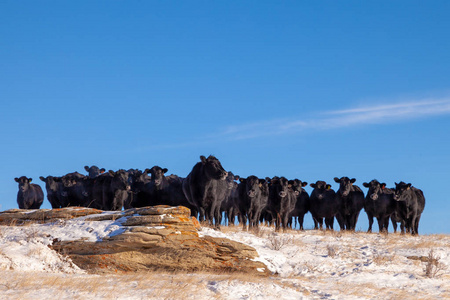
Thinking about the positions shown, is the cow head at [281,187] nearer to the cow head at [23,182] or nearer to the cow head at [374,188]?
the cow head at [374,188]

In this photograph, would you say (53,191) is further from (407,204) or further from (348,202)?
(407,204)

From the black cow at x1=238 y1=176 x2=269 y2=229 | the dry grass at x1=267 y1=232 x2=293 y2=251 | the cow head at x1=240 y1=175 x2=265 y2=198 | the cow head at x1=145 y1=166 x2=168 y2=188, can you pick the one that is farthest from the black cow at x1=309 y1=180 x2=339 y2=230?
the dry grass at x1=267 y1=232 x2=293 y2=251

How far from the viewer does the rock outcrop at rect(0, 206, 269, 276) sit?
15.2m

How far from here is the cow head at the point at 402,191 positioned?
92.6 ft

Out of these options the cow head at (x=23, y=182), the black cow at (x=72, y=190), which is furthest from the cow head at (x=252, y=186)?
the cow head at (x=23, y=182)

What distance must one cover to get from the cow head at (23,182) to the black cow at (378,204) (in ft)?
60.0

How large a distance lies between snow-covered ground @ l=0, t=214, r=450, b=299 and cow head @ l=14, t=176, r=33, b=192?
16086mm

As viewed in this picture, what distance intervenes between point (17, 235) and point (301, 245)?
8.65 m

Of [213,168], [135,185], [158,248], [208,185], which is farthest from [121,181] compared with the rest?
[158,248]

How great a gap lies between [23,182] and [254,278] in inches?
839

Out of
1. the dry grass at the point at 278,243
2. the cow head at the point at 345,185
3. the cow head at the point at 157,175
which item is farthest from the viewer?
the cow head at the point at 345,185

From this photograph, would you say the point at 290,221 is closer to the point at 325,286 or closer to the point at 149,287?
the point at 325,286

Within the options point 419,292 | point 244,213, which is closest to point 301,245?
point 419,292

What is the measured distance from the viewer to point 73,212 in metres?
17.2
